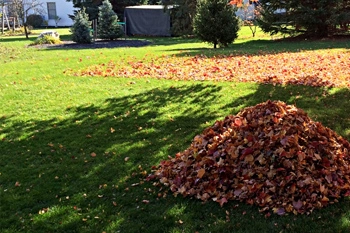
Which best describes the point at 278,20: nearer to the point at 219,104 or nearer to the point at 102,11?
the point at 102,11

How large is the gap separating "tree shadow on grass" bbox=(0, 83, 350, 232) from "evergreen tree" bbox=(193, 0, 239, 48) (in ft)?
25.3

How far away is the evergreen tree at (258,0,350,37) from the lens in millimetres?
17922

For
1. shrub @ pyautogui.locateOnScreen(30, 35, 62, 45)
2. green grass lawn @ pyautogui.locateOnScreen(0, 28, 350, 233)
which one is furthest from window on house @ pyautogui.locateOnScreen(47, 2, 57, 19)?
green grass lawn @ pyautogui.locateOnScreen(0, 28, 350, 233)

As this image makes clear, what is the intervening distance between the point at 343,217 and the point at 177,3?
23.2 m

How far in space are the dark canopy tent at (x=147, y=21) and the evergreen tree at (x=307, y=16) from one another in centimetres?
932

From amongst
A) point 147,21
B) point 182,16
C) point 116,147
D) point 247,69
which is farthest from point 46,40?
point 116,147

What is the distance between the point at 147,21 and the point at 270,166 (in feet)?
83.6

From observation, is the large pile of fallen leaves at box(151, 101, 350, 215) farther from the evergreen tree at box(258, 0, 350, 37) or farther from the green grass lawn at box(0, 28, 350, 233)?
the evergreen tree at box(258, 0, 350, 37)

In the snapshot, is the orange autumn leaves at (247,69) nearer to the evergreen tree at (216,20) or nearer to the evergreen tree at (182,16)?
the evergreen tree at (216,20)

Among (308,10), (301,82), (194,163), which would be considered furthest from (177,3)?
(194,163)

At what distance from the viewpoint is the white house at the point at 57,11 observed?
135 ft

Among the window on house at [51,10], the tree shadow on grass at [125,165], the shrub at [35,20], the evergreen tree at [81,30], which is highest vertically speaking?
the window on house at [51,10]

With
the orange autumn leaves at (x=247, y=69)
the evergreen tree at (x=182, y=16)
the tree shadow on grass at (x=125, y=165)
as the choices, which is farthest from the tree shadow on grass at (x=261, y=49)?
the evergreen tree at (x=182, y=16)

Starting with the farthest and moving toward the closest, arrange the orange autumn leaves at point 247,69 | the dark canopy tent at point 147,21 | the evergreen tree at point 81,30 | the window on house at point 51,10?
the window on house at point 51,10 < the dark canopy tent at point 147,21 < the evergreen tree at point 81,30 < the orange autumn leaves at point 247,69
